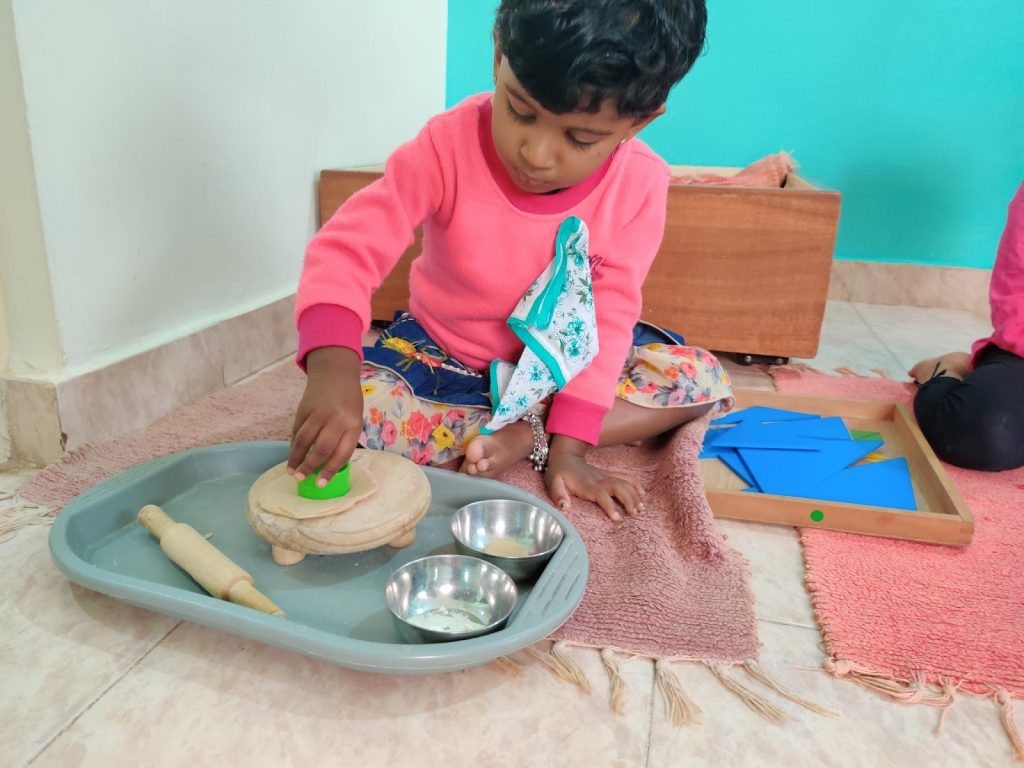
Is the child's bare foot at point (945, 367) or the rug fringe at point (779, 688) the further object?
the child's bare foot at point (945, 367)

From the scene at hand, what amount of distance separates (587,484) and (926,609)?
0.31 m

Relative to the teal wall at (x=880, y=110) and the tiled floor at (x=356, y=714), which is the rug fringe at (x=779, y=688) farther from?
the teal wall at (x=880, y=110)

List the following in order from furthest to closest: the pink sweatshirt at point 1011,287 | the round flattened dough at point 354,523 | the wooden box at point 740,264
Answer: the wooden box at point 740,264
the pink sweatshirt at point 1011,287
the round flattened dough at point 354,523

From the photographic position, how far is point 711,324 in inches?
48.6

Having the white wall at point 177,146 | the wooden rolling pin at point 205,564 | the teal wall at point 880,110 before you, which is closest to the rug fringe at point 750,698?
the wooden rolling pin at point 205,564

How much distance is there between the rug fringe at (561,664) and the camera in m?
0.55

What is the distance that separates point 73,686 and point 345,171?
0.89 meters

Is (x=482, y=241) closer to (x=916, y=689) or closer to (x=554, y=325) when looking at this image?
(x=554, y=325)

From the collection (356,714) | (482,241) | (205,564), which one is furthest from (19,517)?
(482,241)

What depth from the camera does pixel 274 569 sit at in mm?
631

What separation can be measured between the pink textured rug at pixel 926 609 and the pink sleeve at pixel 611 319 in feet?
0.81

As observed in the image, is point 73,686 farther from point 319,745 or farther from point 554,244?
point 554,244

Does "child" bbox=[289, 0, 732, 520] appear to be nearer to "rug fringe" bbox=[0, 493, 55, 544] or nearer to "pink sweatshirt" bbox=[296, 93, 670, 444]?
"pink sweatshirt" bbox=[296, 93, 670, 444]

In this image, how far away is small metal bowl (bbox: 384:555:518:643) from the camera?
1.87 ft
